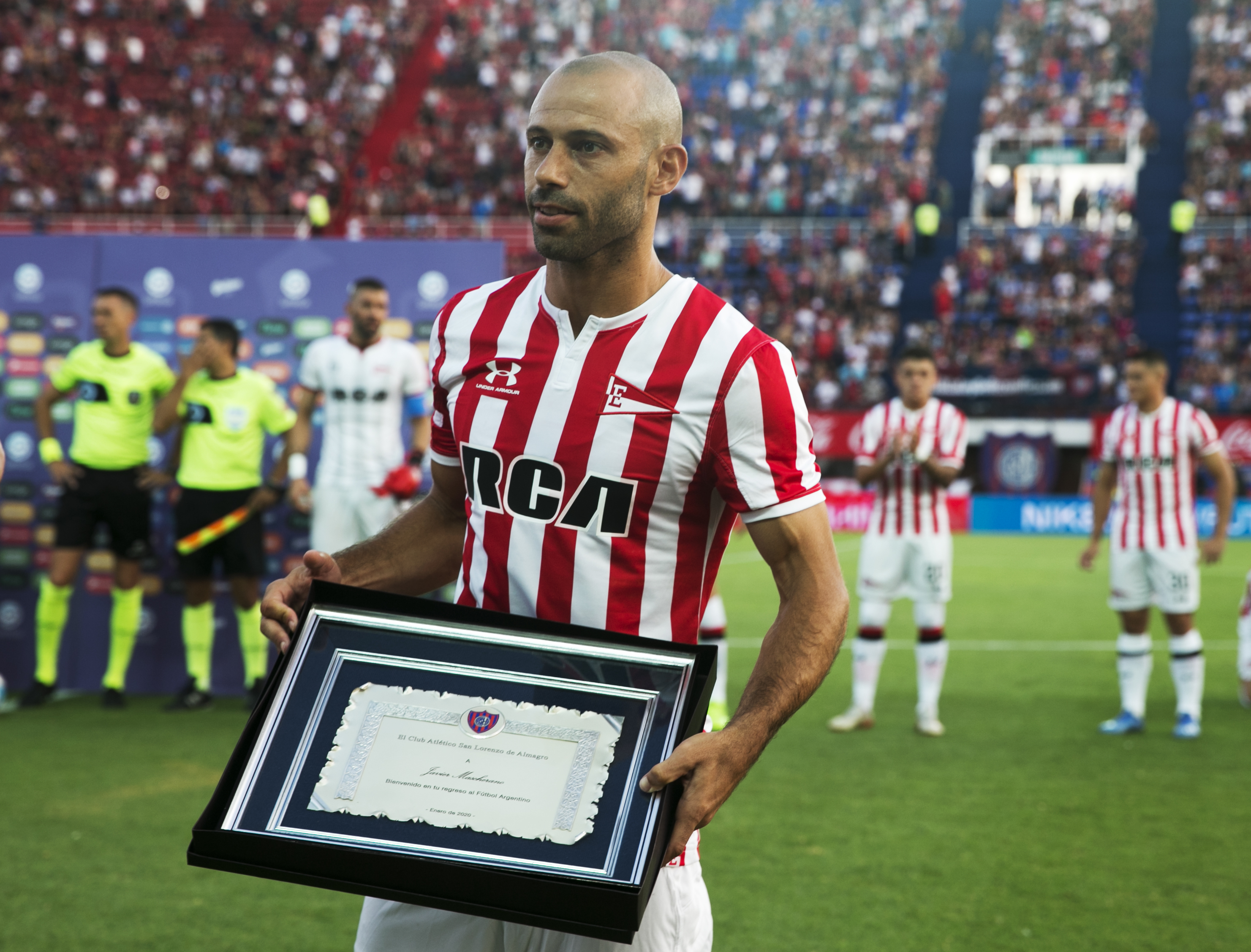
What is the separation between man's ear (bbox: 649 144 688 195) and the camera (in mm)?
1903

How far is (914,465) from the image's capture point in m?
6.64

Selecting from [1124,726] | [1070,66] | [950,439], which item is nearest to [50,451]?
[950,439]

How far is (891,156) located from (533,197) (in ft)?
87.8

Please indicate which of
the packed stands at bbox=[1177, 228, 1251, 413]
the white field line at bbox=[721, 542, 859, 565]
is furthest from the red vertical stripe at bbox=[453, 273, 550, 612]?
the packed stands at bbox=[1177, 228, 1251, 413]

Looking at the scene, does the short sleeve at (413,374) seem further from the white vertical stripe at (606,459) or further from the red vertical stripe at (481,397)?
the white vertical stripe at (606,459)

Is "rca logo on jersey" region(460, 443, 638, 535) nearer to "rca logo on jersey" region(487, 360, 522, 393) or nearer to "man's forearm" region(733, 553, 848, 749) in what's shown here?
"rca logo on jersey" region(487, 360, 522, 393)

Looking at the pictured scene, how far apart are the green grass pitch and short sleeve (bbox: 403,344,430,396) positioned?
2.09 m

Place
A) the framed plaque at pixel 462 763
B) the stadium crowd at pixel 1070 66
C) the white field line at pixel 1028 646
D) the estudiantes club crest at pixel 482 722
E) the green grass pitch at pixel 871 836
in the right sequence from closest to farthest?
the framed plaque at pixel 462 763, the estudiantes club crest at pixel 482 722, the green grass pitch at pixel 871 836, the white field line at pixel 1028 646, the stadium crowd at pixel 1070 66

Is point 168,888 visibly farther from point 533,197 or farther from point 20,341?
point 20,341

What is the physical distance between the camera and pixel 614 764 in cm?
162

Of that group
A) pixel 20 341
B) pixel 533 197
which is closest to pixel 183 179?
pixel 20 341

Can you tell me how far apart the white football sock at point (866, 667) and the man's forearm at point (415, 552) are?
4741mm

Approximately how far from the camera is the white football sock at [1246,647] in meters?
7.23

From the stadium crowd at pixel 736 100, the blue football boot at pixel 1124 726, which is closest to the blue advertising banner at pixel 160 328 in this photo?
the blue football boot at pixel 1124 726
